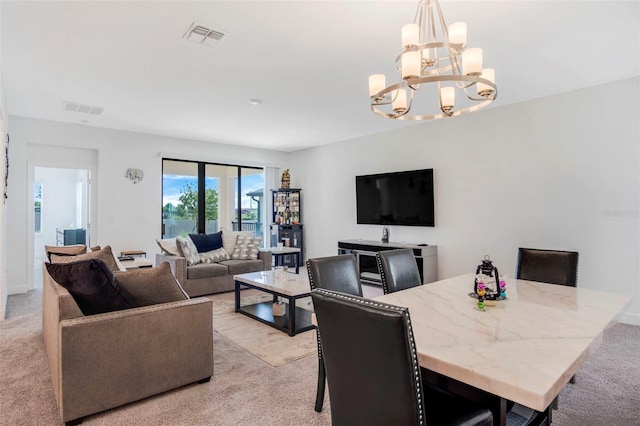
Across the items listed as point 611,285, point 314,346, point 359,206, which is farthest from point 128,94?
point 611,285

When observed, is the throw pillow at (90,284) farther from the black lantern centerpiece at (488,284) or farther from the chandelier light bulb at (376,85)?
the black lantern centerpiece at (488,284)

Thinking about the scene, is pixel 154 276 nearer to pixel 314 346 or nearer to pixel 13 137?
pixel 314 346

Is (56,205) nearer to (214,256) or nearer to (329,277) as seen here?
(214,256)

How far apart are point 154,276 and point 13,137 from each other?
4340 millimetres

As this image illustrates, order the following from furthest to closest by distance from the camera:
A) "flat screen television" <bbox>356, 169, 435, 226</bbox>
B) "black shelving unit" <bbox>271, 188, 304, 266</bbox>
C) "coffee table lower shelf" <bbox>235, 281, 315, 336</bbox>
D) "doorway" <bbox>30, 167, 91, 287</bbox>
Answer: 1. "doorway" <bbox>30, 167, 91, 287</bbox>
2. "black shelving unit" <bbox>271, 188, 304, 266</bbox>
3. "flat screen television" <bbox>356, 169, 435, 226</bbox>
4. "coffee table lower shelf" <bbox>235, 281, 315, 336</bbox>

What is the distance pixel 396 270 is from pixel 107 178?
5176 millimetres

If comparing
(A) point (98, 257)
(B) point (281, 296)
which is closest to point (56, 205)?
(A) point (98, 257)

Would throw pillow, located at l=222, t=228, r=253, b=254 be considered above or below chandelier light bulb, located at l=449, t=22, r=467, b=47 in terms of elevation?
below

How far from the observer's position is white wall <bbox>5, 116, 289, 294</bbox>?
16.9 feet

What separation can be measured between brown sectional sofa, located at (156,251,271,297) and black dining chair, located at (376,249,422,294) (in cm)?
320

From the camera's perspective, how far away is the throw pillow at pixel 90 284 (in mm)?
2117

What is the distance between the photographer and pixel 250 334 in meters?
3.47

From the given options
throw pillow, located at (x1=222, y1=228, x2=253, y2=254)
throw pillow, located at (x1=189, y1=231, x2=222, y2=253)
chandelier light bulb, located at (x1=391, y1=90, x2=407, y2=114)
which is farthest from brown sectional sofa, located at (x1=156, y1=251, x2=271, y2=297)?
chandelier light bulb, located at (x1=391, y1=90, x2=407, y2=114)

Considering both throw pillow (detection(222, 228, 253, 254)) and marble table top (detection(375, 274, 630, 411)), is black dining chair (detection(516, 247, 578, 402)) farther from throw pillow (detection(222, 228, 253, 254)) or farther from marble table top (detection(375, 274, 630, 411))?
throw pillow (detection(222, 228, 253, 254))
